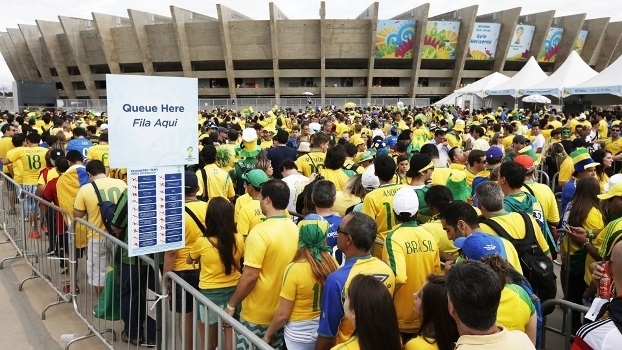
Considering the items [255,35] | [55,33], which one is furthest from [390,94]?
[55,33]

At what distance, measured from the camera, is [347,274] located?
3176mm

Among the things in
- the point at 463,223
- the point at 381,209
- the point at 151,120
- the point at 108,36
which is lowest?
the point at 381,209

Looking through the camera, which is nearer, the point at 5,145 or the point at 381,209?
the point at 381,209

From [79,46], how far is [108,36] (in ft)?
21.8

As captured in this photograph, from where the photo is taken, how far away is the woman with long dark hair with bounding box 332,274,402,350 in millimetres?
2516

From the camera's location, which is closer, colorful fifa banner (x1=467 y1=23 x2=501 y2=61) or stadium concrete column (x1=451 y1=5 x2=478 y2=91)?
stadium concrete column (x1=451 y1=5 x2=478 y2=91)

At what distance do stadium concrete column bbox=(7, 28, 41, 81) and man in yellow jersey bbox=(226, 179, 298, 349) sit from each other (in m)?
86.7

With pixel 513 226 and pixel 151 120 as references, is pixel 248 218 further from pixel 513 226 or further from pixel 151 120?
pixel 513 226

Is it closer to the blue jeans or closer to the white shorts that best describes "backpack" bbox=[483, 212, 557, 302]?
the blue jeans

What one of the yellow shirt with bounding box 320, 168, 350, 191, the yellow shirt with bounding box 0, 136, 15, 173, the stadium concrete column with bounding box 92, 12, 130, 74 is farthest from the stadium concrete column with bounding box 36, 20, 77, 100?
the yellow shirt with bounding box 320, 168, 350, 191

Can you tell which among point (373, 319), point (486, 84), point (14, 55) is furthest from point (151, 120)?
point (14, 55)

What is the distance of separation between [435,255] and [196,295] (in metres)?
1.93

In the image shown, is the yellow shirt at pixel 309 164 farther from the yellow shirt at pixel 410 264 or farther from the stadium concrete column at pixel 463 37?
the stadium concrete column at pixel 463 37

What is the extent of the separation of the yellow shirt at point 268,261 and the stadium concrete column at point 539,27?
211 ft
